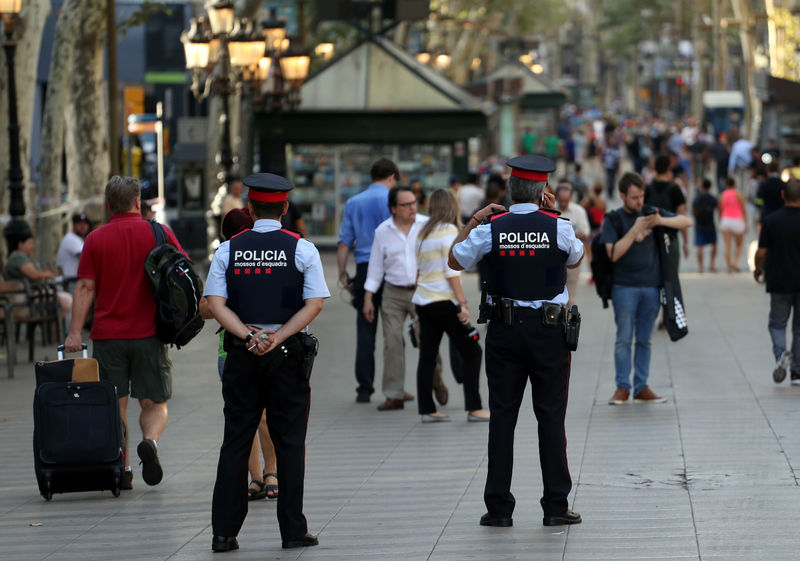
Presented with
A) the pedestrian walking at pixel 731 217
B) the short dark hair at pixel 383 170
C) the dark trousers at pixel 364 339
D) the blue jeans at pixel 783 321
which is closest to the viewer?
the dark trousers at pixel 364 339

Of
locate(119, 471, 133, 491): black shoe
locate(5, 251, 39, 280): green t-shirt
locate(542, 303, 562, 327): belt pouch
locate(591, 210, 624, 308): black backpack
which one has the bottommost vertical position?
locate(119, 471, 133, 491): black shoe

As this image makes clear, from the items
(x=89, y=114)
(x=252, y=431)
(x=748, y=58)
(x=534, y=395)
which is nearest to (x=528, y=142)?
(x=748, y=58)

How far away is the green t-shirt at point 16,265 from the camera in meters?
16.2

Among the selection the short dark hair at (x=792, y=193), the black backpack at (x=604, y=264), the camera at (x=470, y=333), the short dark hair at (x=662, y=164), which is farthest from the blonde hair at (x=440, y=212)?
the short dark hair at (x=662, y=164)

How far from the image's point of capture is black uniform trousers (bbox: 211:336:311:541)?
23.9ft

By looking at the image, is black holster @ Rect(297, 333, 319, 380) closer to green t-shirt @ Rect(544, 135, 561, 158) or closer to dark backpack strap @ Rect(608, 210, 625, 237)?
dark backpack strap @ Rect(608, 210, 625, 237)

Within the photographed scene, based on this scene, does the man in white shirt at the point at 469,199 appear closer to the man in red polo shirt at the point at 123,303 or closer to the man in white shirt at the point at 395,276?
the man in white shirt at the point at 395,276

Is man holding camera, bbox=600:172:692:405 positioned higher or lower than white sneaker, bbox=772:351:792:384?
higher

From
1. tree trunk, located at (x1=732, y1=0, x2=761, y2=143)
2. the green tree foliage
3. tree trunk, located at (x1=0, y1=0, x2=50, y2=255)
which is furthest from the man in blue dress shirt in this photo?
the green tree foliage

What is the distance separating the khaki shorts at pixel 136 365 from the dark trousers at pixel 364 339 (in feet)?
11.5

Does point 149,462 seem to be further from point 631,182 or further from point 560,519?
point 631,182

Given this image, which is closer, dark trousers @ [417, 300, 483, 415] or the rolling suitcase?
the rolling suitcase

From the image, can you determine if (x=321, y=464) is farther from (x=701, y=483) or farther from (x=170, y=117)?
(x=170, y=117)

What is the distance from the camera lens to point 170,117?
41.7 m
